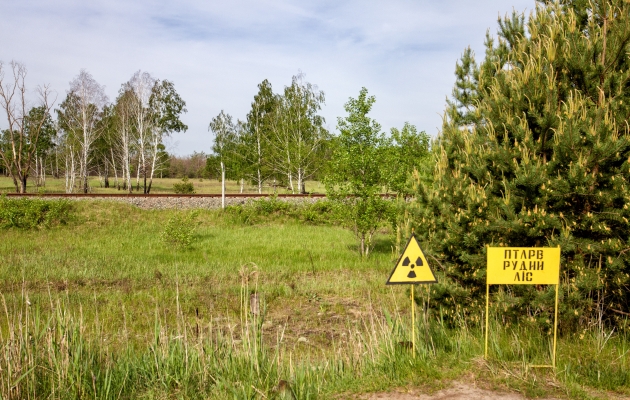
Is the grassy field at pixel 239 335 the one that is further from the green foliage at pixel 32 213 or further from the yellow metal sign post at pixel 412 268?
the green foliage at pixel 32 213

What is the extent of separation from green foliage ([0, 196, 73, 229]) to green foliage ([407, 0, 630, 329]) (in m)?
17.3

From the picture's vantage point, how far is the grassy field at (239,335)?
16.8 feet

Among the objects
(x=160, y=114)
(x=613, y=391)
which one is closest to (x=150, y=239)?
(x=613, y=391)

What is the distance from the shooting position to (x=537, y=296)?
6.24 m

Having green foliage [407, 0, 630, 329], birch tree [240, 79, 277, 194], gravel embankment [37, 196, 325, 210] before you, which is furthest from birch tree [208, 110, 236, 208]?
green foliage [407, 0, 630, 329]

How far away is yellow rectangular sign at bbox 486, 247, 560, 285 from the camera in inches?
215

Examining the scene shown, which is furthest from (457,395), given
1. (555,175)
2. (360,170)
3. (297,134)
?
(297,134)

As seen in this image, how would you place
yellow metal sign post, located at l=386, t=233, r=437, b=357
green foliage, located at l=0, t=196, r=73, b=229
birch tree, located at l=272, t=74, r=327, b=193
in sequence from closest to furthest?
yellow metal sign post, located at l=386, t=233, r=437, b=357 → green foliage, located at l=0, t=196, r=73, b=229 → birch tree, located at l=272, t=74, r=327, b=193

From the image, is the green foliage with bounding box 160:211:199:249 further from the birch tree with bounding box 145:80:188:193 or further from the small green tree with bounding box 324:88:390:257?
the birch tree with bounding box 145:80:188:193

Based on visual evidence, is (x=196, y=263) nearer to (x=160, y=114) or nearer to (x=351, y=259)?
(x=351, y=259)

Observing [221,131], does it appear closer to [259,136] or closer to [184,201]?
[259,136]

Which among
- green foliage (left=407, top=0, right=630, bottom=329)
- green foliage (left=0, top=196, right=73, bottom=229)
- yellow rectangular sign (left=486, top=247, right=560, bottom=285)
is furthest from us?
green foliage (left=0, top=196, right=73, bottom=229)

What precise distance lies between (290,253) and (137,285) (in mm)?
5695

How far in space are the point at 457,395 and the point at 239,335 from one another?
14.5 feet
